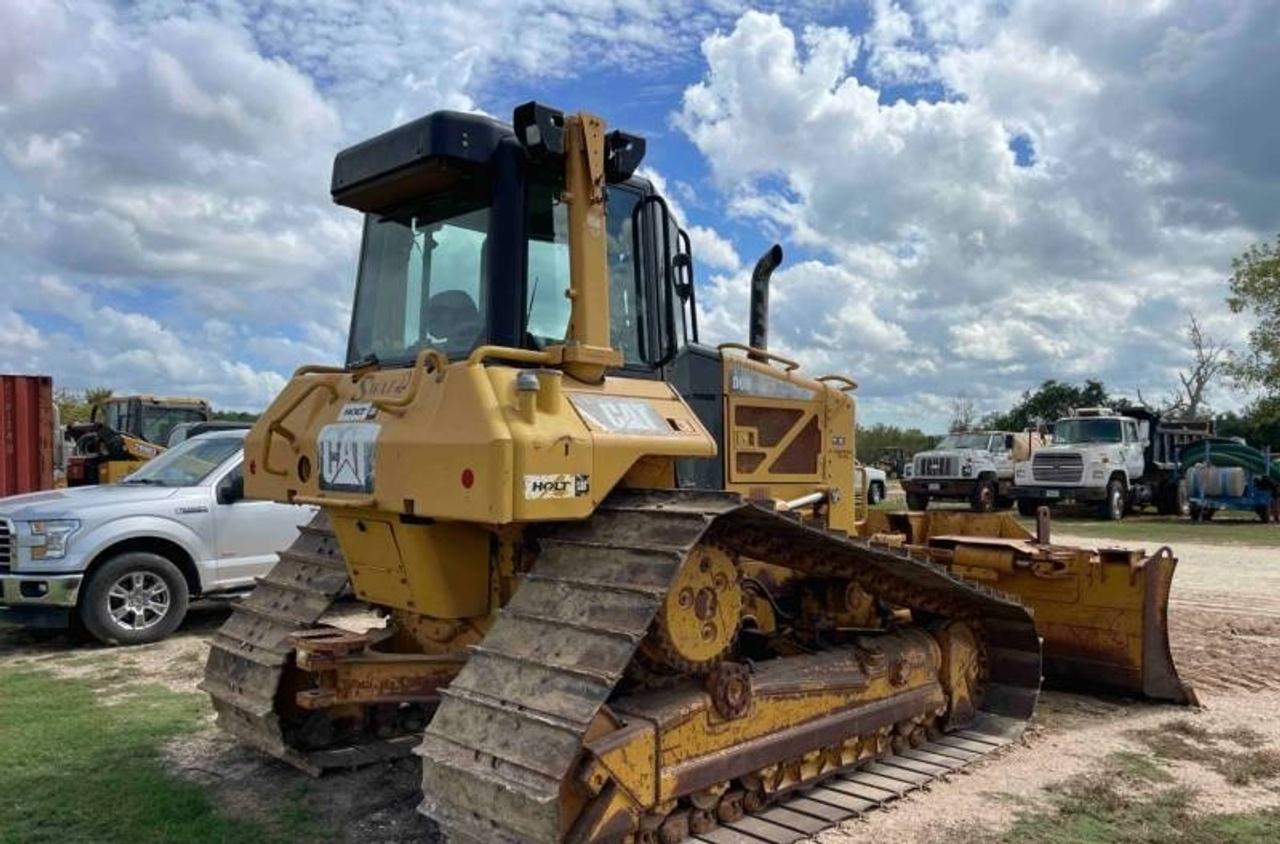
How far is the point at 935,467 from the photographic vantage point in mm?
26875

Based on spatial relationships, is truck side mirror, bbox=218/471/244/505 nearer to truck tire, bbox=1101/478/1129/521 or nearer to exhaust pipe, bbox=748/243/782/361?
exhaust pipe, bbox=748/243/782/361

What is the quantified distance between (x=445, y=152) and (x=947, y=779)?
3908mm

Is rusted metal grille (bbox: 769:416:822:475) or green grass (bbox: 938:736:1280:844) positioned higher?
rusted metal grille (bbox: 769:416:822:475)

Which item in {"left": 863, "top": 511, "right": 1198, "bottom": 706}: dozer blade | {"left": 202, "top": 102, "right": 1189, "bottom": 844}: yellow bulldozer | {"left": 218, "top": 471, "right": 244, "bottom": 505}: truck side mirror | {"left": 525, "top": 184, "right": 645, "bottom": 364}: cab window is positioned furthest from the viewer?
{"left": 218, "top": 471, "right": 244, "bottom": 505}: truck side mirror

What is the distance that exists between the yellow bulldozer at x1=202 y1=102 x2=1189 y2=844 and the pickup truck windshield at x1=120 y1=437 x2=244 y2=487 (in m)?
4.24

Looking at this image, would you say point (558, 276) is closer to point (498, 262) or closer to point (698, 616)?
point (498, 262)

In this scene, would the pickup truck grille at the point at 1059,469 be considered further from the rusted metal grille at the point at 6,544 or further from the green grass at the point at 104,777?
the rusted metal grille at the point at 6,544

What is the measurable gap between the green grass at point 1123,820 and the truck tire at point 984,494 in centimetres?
2169

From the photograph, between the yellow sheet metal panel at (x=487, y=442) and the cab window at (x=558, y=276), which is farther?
the cab window at (x=558, y=276)

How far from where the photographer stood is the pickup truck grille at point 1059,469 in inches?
941

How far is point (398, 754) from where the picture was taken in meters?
5.77

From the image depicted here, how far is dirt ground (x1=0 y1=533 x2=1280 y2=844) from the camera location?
4820 millimetres

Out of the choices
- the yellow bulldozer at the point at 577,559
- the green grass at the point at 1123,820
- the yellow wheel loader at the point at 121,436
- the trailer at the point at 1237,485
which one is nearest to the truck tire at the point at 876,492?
the trailer at the point at 1237,485

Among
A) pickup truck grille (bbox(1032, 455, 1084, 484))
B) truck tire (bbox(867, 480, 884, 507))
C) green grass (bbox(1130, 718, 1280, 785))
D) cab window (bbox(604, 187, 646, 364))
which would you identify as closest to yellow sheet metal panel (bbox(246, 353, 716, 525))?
cab window (bbox(604, 187, 646, 364))
